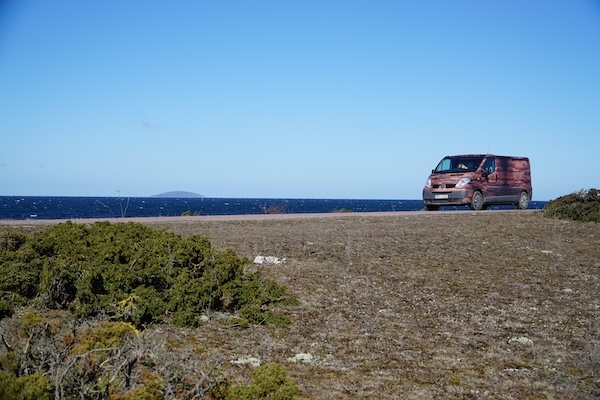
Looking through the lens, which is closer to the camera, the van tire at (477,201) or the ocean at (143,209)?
the van tire at (477,201)

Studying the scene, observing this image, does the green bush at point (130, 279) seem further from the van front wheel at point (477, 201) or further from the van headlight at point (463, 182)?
the van front wheel at point (477, 201)

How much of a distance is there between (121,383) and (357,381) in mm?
1852

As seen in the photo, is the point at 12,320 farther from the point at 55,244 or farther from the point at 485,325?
the point at 485,325

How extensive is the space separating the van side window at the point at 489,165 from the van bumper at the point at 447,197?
5.43ft

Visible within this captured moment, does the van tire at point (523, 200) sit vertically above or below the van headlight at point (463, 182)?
below

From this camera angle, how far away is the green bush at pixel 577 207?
54.2 feet

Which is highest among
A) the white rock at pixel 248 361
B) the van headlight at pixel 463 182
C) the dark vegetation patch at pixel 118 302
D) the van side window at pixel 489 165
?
the van side window at pixel 489 165

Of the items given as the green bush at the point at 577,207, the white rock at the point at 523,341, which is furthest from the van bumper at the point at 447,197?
the white rock at the point at 523,341

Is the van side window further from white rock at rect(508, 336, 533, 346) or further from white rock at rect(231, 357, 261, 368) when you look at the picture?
white rock at rect(231, 357, 261, 368)

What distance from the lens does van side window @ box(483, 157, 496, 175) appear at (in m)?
23.0

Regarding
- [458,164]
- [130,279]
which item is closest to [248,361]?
[130,279]

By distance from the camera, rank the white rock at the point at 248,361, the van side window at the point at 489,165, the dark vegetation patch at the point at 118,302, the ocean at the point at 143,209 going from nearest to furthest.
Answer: the dark vegetation patch at the point at 118,302
the white rock at the point at 248,361
the van side window at the point at 489,165
the ocean at the point at 143,209

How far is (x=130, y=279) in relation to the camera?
635cm

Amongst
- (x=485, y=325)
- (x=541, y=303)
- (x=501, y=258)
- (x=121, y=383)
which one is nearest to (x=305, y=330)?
(x=485, y=325)
